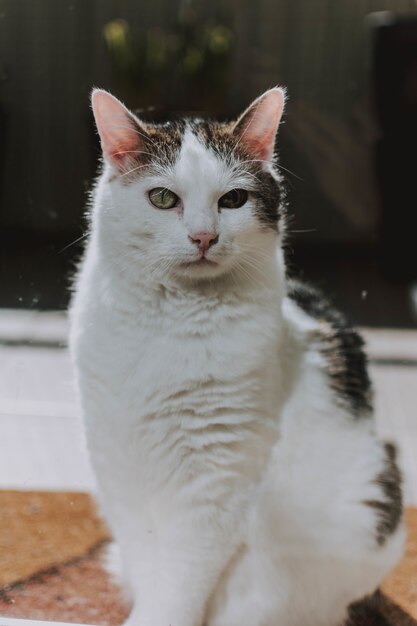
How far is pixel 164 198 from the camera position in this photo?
908 millimetres

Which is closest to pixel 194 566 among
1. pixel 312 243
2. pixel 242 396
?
pixel 242 396

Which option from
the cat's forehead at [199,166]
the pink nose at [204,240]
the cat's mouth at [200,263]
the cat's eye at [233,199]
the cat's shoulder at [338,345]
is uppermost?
the cat's forehead at [199,166]

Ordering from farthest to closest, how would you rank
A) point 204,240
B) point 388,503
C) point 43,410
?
point 43,410
point 388,503
point 204,240

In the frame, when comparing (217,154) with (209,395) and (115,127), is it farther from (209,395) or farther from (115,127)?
(209,395)

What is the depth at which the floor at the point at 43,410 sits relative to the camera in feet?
3.77

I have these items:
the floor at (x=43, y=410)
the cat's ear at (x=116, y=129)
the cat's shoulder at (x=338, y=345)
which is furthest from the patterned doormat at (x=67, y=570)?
the cat's ear at (x=116, y=129)

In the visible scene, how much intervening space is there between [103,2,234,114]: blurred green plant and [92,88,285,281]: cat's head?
136mm

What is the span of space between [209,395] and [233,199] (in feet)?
0.88

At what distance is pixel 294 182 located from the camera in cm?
106

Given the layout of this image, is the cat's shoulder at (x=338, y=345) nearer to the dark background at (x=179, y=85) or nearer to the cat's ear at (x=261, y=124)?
the dark background at (x=179, y=85)

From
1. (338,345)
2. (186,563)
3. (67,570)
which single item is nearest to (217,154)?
(338,345)

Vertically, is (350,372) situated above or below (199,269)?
below

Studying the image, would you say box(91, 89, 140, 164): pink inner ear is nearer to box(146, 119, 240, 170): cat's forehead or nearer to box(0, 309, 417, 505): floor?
box(146, 119, 240, 170): cat's forehead

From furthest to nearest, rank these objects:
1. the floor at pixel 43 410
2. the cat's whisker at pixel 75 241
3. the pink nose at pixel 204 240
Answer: the floor at pixel 43 410 → the cat's whisker at pixel 75 241 → the pink nose at pixel 204 240
